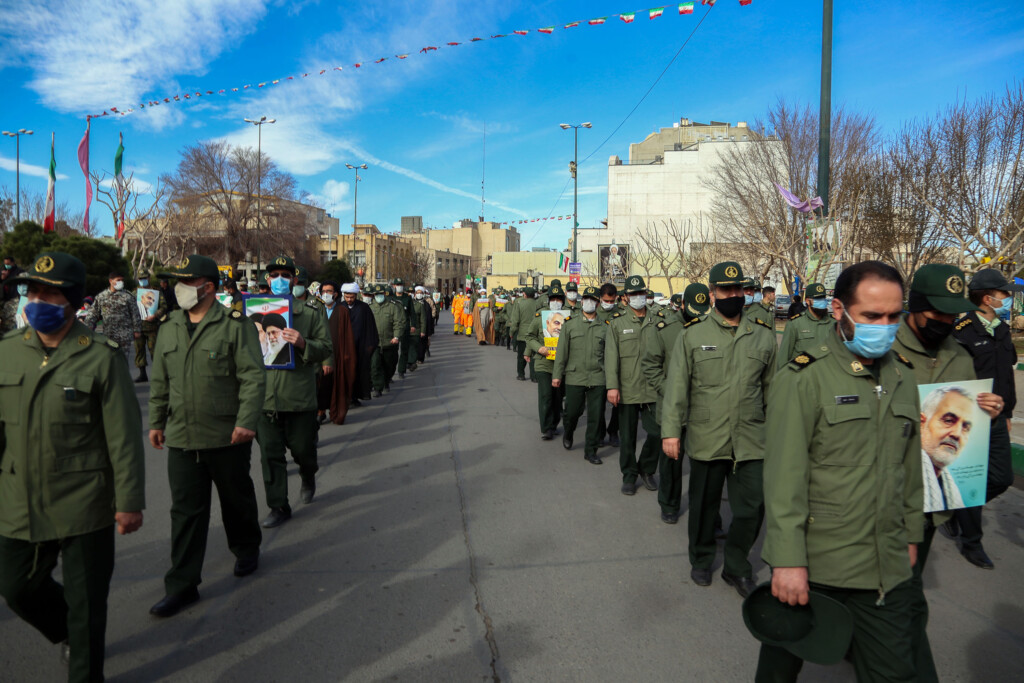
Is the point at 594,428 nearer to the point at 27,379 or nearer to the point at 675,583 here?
the point at 675,583

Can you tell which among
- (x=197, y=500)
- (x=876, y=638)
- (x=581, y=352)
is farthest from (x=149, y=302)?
(x=876, y=638)

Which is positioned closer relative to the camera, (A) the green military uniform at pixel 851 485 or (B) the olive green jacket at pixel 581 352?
(A) the green military uniform at pixel 851 485

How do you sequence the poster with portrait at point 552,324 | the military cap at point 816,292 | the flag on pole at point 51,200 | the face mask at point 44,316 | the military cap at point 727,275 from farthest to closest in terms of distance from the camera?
the flag on pole at point 51,200 → the poster with portrait at point 552,324 → the military cap at point 816,292 → the military cap at point 727,275 → the face mask at point 44,316

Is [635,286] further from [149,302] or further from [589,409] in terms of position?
[149,302]

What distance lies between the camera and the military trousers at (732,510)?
14.2 ft

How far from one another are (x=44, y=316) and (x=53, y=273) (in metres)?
0.19

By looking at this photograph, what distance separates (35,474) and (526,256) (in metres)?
75.8

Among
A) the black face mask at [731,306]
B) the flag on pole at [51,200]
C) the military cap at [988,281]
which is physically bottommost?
the black face mask at [731,306]

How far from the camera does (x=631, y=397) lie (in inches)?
277

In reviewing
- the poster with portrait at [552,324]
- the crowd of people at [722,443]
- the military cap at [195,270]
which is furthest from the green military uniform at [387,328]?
the military cap at [195,270]

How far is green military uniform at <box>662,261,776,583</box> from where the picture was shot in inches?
172

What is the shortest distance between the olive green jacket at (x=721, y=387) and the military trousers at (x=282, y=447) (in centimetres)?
321

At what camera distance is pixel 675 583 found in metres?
4.53

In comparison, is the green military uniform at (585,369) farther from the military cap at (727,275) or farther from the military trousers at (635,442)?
the military cap at (727,275)
